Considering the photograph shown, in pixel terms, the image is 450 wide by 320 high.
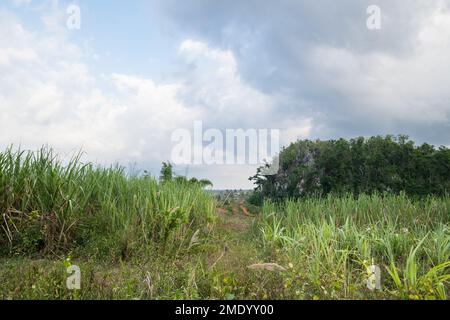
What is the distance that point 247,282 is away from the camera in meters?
4.15

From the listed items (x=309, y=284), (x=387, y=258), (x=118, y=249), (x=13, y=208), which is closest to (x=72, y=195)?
(x=13, y=208)

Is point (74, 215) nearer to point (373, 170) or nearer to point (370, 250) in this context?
point (370, 250)

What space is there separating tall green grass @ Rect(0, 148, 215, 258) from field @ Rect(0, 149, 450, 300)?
2 centimetres

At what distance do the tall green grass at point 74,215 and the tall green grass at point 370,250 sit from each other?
162 cm

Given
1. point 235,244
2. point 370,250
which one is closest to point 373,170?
point 235,244

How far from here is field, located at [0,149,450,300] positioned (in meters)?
3.98

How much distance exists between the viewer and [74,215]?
6.06 meters

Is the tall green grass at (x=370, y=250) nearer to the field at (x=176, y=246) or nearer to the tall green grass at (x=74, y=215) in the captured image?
the field at (x=176, y=246)

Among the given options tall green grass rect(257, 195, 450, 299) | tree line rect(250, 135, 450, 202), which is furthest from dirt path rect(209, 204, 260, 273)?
tree line rect(250, 135, 450, 202)

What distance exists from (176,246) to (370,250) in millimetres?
2633

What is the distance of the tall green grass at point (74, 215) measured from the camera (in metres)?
5.74

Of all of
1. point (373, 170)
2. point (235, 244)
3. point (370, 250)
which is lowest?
point (235, 244)
